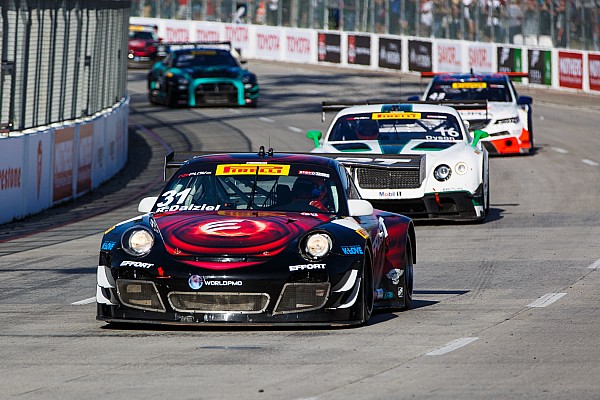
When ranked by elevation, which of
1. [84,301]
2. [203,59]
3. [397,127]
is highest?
[203,59]

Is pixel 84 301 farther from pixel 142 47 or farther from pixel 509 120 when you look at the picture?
pixel 142 47

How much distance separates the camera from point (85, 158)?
74.9ft

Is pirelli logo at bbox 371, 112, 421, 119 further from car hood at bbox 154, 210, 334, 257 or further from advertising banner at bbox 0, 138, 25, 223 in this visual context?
car hood at bbox 154, 210, 334, 257

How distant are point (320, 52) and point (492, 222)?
43.5 m

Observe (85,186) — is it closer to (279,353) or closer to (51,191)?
(51,191)

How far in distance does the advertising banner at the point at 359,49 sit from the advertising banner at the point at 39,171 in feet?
124

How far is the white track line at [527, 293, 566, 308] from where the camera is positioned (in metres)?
11.0

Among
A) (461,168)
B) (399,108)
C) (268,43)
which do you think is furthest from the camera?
(268,43)

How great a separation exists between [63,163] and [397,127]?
5432mm

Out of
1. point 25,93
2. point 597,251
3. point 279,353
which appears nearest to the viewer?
point 279,353

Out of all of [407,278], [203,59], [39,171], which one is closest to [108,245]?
[407,278]

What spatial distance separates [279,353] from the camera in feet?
27.7

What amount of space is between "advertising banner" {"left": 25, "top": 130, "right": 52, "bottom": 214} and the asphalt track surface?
25cm

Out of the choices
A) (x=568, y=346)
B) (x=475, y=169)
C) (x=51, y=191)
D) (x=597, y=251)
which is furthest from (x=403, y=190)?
(x=568, y=346)
